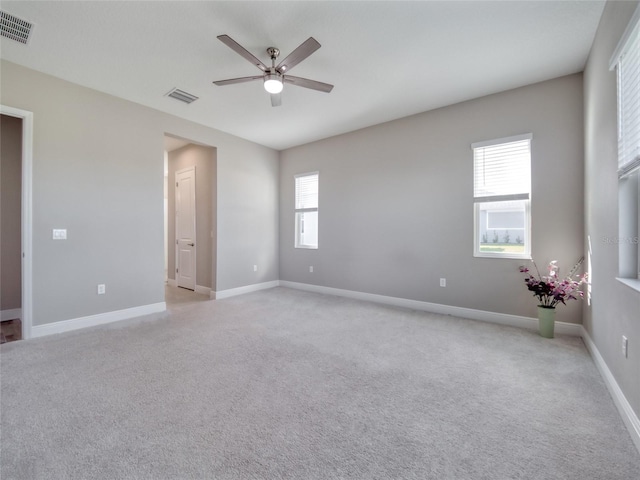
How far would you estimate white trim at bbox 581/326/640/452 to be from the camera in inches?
60.9

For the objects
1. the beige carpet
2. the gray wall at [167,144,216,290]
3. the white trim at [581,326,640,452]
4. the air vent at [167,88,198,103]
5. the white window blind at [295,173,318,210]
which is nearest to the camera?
the beige carpet

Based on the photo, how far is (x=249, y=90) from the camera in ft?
11.4

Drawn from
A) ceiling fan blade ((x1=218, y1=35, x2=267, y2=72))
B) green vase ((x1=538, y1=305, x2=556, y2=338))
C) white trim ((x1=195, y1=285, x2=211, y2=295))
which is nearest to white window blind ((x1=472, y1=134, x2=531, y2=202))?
green vase ((x1=538, y1=305, x2=556, y2=338))

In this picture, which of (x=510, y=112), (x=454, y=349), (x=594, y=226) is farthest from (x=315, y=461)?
(x=510, y=112)

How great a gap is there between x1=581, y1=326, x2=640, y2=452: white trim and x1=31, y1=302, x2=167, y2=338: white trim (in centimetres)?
485

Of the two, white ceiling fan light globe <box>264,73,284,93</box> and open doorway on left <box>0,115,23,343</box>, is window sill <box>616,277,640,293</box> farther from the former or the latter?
open doorway on left <box>0,115,23,343</box>

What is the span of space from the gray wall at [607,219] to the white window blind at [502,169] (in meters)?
0.62

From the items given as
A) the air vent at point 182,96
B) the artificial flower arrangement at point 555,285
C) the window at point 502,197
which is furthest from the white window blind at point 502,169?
the air vent at point 182,96

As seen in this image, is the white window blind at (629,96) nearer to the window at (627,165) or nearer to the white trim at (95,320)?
the window at (627,165)

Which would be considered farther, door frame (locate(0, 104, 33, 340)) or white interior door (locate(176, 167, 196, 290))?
white interior door (locate(176, 167, 196, 290))

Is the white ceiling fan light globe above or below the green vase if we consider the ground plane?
above

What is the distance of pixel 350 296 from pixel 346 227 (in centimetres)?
125

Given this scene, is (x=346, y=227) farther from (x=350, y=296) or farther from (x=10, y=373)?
(x=10, y=373)

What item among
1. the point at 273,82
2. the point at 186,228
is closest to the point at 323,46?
the point at 273,82
